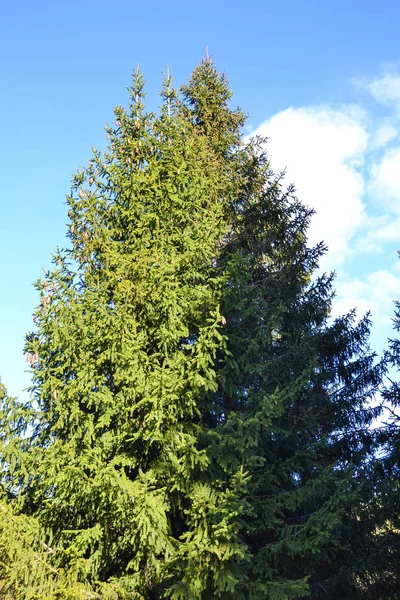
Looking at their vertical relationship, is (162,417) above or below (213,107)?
below

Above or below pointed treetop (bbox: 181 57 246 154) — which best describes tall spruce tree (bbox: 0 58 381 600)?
below

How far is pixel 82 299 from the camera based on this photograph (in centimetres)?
991

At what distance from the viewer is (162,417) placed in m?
8.28

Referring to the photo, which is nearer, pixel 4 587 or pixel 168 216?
pixel 4 587

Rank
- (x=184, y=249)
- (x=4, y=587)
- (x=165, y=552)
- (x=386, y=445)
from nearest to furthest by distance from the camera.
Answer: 1. (x=165, y=552)
2. (x=4, y=587)
3. (x=184, y=249)
4. (x=386, y=445)

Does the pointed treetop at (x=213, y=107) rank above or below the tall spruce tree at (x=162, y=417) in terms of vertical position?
above

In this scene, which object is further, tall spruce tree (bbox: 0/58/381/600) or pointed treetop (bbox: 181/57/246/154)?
pointed treetop (bbox: 181/57/246/154)

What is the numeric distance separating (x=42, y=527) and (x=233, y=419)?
12.4 feet

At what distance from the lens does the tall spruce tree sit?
26.0 feet

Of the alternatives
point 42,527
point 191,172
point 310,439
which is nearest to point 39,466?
point 42,527

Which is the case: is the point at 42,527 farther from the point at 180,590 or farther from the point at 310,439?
the point at 310,439

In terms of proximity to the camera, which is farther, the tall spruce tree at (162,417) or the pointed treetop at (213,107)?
the pointed treetop at (213,107)

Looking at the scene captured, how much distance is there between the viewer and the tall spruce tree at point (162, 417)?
26.0ft

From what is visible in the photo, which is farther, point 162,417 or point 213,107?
point 213,107
